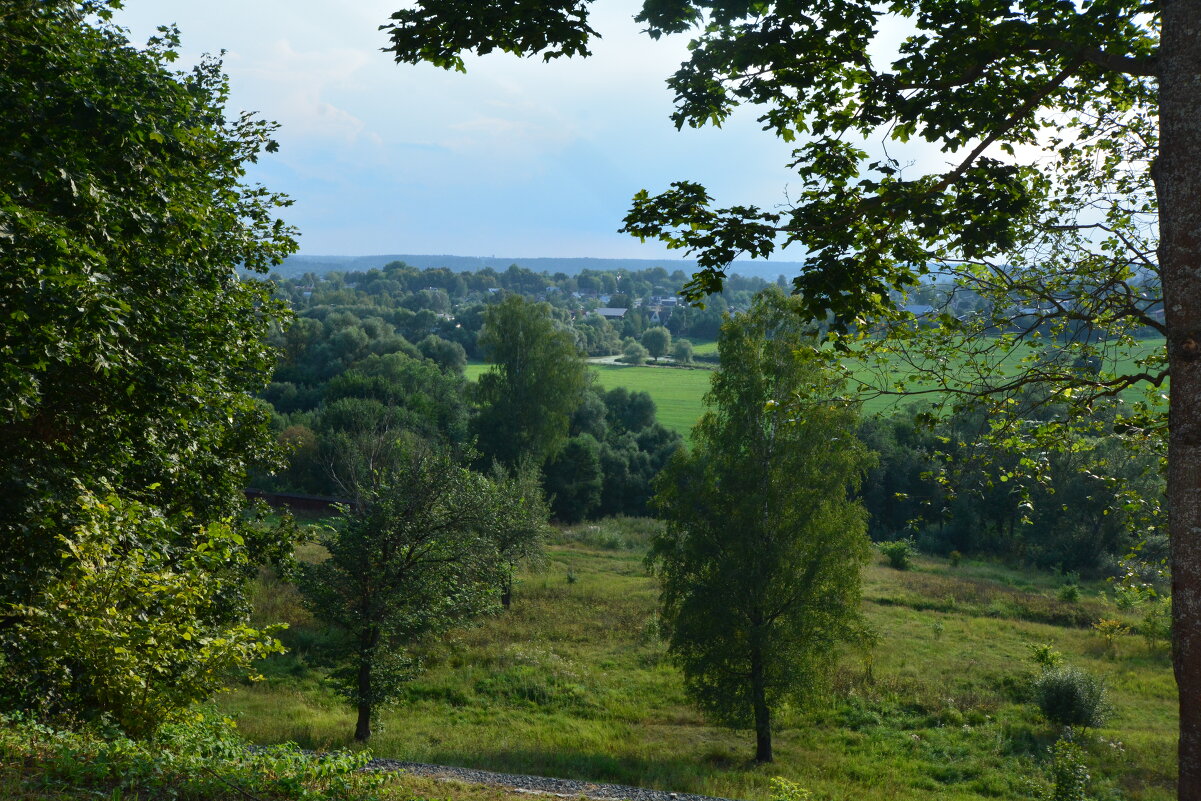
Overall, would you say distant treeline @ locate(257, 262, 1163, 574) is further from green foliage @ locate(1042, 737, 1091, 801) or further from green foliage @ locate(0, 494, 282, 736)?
green foliage @ locate(0, 494, 282, 736)

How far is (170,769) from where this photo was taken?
7359mm

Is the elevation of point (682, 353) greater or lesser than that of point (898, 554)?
greater

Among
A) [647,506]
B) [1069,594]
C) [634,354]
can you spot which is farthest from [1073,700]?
[634,354]

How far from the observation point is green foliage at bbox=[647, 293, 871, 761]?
62.6ft

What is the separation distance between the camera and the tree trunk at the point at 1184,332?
16.8 ft

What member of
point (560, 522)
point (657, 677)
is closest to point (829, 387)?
point (657, 677)

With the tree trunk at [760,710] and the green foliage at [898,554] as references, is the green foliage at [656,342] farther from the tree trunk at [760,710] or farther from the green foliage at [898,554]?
the tree trunk at [760,710]

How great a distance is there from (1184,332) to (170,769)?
351 inches

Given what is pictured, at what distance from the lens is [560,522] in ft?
182

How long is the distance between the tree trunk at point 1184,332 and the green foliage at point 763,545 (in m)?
13.4

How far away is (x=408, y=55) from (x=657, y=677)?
21238mm

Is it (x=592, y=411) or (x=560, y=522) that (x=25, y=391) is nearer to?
(x=560, y=522)

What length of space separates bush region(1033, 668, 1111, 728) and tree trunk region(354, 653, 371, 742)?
1733 centimetres

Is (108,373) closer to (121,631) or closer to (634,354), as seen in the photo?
(121,631)
